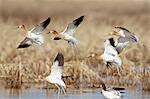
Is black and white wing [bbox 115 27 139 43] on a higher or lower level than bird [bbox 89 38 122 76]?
higher

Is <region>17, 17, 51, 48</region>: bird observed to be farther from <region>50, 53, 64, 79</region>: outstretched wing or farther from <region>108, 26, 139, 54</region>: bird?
<region>108, 26, 139, 54</region>: bird

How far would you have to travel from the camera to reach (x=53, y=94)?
16.7 m

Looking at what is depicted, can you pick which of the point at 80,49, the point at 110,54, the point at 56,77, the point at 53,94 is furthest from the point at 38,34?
the point at 80,49

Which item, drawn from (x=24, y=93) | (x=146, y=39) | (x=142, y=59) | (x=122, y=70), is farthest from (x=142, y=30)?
(x=24, y=93)

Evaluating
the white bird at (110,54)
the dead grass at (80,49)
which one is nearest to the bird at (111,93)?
the white bird at (110,54)

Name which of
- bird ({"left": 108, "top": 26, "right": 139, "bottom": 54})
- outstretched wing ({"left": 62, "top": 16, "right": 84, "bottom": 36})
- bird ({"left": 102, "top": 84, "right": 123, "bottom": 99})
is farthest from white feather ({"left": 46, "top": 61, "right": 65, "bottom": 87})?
bird ({"left": 108, "top": 26, "right": 139, "bottom": 54})

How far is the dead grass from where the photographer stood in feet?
57.2

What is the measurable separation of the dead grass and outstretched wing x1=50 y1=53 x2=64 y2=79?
4.37 feet

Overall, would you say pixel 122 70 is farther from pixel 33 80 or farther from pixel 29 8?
pixel 29 8

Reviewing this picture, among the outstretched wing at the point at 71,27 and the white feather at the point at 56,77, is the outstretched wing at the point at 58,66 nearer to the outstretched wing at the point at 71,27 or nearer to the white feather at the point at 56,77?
the white feather at the point at 56,77

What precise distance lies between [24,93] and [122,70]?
8.07 ft

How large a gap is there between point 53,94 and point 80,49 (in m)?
4.37

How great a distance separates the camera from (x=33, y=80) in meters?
17.9

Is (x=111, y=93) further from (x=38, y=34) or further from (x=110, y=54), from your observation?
(x=38, y=34)
